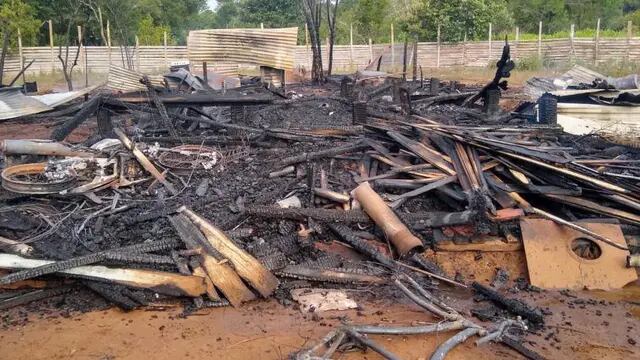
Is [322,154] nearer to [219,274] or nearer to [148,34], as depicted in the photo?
[219,274]

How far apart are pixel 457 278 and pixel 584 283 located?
120 cm

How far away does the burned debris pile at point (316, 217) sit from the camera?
15.5 ft

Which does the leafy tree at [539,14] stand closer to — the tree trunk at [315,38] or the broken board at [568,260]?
the tree trunk at [315,38]

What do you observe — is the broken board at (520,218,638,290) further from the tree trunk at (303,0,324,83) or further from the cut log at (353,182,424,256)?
the tree trunk at (303,0,324,83)

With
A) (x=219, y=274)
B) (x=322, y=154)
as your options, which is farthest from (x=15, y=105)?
(x=219, y=274)

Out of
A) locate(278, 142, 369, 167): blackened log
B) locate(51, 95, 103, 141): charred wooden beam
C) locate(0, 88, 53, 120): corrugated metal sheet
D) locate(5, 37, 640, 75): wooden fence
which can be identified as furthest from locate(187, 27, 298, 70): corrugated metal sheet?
locate(5, 37, 640, 75): wooden fence

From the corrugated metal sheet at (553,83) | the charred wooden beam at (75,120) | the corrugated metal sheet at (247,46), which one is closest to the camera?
the charred wooden beam at (75,120)

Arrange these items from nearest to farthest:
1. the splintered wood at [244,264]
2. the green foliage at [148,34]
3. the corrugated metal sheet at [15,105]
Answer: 1. the splintered wood at [244,264]
2. the corrugated metal sheet at [15,105]
3. the green foliage at [148,34]

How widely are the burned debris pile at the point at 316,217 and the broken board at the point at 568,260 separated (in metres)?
0.02

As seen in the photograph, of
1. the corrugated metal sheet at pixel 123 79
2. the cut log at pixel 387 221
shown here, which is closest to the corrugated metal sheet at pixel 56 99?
the corrugated metal sheet at pixel 123 79

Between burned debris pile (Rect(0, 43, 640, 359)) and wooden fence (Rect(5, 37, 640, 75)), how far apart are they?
18.2m

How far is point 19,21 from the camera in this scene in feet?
82.2

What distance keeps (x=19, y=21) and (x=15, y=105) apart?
16828 mm

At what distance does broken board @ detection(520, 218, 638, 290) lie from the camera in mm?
5156
